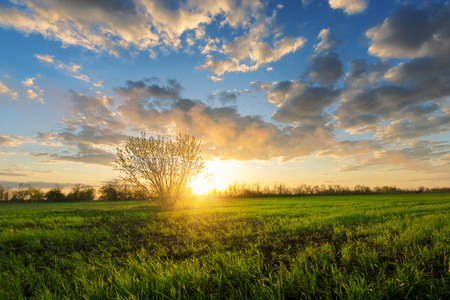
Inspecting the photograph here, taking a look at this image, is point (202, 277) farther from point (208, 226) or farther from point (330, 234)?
point (208, 226)

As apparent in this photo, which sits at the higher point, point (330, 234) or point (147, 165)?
point (147, 165)

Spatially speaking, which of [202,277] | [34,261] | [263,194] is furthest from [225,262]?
[263,194]

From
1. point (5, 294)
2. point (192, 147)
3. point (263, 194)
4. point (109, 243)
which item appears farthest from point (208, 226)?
point (263, 194)

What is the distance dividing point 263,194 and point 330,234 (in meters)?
53.8

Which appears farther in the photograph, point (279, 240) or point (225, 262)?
point (279, 240)

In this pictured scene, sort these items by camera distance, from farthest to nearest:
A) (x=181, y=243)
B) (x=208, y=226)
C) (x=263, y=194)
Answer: (x=263, y=194) < (x=208, y=226) < (x=181, y=243)

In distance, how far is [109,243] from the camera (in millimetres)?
7504

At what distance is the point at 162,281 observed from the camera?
12.3ft

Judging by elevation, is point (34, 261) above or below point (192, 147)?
below

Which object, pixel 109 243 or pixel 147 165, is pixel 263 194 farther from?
pixel 109 243

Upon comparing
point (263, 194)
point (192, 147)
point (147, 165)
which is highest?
point (192, 147)

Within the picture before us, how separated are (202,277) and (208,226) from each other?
6.17 m

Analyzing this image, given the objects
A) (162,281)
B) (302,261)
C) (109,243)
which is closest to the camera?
(162,281)

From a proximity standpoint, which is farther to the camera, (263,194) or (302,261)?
(263,194)
